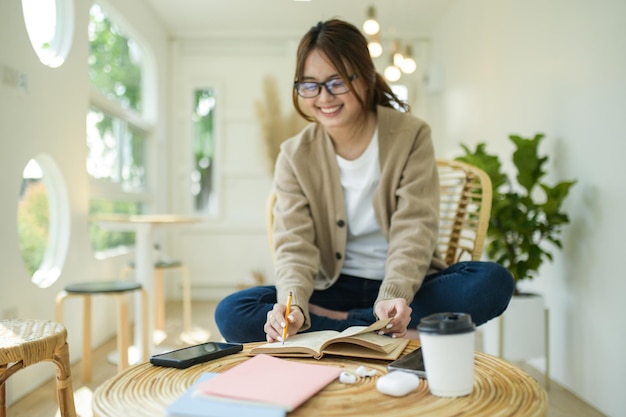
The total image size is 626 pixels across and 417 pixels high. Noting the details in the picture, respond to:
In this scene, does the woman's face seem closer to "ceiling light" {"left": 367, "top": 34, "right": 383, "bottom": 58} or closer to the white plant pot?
the white plant pot

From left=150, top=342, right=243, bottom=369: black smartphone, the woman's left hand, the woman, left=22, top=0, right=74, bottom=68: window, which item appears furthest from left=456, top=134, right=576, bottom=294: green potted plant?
left=22, top=0, right=74, bottom=68: window

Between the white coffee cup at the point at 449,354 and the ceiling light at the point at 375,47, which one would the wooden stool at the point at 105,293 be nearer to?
the ceiling light at the point at 375,47

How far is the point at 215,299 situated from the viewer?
17.4 feet

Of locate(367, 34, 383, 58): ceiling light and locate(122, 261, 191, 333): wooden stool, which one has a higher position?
locate(367, 34, 383, 58): ceiling light

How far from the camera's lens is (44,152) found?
2.78 meters

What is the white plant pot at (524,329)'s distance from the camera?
8.14 feet

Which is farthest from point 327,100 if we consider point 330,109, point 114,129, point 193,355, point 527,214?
point 114,129

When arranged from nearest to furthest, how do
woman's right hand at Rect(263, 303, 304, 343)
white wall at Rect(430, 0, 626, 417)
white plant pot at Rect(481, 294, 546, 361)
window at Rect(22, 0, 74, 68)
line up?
woman's right hand at Rect(263, 303, 304, 343) < white wall at Rect(430, 0, 626, 417) < white plant pot at Rect(481, 294, 546, 361) < window at Rect(22, 0, 74, 68)

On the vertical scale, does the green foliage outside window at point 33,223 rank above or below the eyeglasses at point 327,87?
below

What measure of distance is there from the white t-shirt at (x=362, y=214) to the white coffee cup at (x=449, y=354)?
0.85 m

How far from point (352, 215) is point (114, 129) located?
2.69m

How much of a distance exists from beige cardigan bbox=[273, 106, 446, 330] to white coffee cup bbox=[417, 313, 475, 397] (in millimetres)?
679

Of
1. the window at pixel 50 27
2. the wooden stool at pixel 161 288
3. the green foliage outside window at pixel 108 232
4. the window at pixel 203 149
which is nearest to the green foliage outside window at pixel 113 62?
the window at pixel 50 27

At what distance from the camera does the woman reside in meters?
1.50
